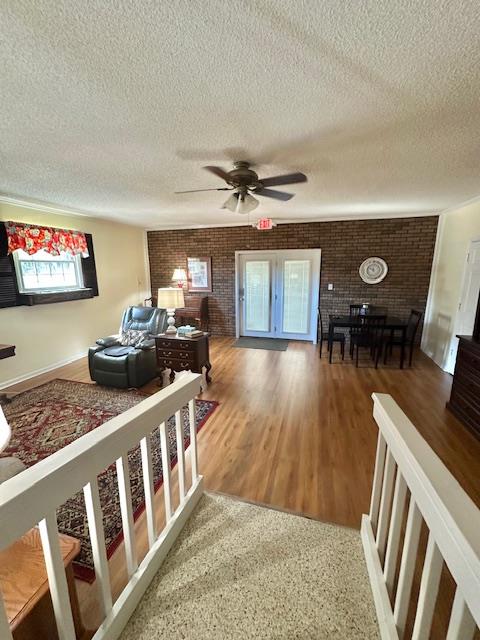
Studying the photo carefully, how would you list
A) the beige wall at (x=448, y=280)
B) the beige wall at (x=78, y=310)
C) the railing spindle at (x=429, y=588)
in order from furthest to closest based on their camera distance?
the beige wall at (x=448, y=280)
the beige wall at (x=78, y=310)
the railing spindle at (x=429, y=588)

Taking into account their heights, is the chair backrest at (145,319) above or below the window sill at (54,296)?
below

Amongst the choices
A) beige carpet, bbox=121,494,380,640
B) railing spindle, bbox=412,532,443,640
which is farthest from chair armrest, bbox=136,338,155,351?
railing spindle, bbox=412,532,443,640

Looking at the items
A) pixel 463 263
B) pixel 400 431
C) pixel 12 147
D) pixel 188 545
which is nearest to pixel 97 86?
pixel 12 147

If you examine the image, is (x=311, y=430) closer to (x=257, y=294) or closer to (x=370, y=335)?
(x=370, y=335)

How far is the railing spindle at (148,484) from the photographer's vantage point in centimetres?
117

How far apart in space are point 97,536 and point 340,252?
5.20 metres

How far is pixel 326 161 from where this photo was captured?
220 cm

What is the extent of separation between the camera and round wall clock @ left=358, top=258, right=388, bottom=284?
486cm

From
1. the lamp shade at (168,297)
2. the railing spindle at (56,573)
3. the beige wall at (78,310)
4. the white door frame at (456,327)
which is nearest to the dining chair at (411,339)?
the white door frame at (456,327)

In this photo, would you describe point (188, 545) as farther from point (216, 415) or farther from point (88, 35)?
point (88, 35)

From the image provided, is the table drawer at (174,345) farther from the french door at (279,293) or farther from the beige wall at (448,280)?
the beige wall at (448,280)

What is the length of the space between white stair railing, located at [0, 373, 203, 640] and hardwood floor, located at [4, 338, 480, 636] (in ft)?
0.88

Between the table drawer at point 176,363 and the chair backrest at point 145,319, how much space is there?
0.56 meters

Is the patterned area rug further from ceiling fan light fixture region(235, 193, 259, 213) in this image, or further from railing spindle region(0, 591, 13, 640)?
ceiling fan light fixture region(235, 193, 259, 213)
